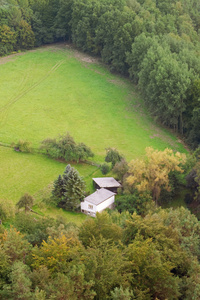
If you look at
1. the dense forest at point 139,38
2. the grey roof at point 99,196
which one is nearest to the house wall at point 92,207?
the grey roof at point 99,196

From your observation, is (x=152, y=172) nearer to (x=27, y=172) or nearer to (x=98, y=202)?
(x=98, y=202)

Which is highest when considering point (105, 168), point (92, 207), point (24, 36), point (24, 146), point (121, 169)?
point (24, 36)

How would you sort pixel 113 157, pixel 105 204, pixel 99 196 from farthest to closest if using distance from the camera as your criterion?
pixel 113 157 < pixel 99 196 < pixel 105 204

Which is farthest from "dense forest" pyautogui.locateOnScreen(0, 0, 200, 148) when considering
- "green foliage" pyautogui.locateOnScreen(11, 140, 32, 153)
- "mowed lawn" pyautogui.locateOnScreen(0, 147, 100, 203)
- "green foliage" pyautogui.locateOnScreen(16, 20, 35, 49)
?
"green foliage" pyautogui.locateOnScreen(11, 140, 32, 153)

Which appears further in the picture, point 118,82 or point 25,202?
point 118,82

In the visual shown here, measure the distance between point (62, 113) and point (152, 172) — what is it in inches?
1199

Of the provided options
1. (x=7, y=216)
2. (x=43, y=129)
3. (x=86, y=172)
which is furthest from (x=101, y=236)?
(x=43, y=129)

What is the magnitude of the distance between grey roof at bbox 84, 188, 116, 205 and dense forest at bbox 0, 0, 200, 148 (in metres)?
21.0

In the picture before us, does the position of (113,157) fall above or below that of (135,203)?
above

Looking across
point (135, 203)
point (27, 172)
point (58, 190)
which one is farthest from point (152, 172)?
point (27, 172)

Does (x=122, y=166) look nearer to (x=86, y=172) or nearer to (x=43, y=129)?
(x=86, y=172)

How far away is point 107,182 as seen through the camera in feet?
160

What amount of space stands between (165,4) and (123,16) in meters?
14.3

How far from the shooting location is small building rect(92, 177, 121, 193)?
4806 centimetres
